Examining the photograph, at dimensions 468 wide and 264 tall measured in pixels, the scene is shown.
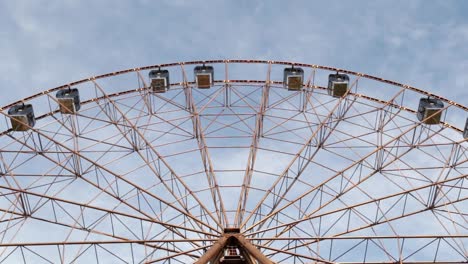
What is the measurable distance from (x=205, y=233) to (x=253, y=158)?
6.13 m

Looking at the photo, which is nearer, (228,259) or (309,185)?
(228,259)

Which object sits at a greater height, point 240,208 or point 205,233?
point 240,208

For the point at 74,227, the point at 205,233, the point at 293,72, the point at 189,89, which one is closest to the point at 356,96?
the point at 293,72

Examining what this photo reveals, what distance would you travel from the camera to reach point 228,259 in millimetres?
25688

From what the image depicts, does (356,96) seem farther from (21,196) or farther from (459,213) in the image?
(21,196)

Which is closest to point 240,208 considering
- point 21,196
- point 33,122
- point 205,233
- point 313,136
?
point 205,233

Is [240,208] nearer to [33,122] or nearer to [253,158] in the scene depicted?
[253,158]

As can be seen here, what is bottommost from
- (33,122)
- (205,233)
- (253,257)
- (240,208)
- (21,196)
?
(253,257)

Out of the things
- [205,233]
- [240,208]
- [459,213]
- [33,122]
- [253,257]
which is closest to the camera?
[253,257]

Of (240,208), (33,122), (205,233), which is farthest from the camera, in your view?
(33,122)

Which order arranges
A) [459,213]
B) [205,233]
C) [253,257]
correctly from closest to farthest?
[253,257], [205,233], [459,213]

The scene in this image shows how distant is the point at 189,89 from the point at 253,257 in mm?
13660

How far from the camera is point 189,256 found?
2678cm

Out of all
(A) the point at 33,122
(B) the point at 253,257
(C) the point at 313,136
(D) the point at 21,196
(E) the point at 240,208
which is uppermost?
(A) the point at 33,122
